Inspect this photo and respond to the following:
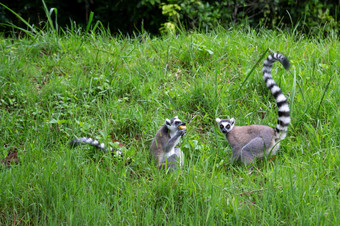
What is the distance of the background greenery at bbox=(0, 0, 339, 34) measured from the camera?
7797 millimetres

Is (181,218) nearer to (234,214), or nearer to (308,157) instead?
(234,214)

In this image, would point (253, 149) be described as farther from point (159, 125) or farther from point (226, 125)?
point (159, 125)

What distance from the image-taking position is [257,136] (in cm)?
397

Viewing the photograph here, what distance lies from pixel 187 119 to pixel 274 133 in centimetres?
105

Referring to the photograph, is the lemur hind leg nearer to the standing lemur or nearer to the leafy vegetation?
the leafy vegetation

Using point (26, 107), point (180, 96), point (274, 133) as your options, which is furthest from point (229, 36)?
point (26, 107)

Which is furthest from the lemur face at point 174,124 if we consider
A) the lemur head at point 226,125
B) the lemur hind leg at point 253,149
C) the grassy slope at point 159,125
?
the lemur hind leg at point 253,149

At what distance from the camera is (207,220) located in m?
3.06

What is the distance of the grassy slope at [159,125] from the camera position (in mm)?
3238

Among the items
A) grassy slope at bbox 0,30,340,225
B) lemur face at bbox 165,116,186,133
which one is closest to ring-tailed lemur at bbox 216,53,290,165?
grassy slope at bbox 0,30,340,225

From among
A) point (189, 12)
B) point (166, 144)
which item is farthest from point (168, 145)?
point (189, 12)

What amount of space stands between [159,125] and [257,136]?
108cm

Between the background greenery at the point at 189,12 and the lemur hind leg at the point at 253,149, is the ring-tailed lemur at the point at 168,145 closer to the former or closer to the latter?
the lemur hind leg at the point at 253,149

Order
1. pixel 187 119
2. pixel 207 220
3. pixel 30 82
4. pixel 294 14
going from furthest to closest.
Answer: pixel 294 14, pixel 30 82, pixel 187 119, pixel 207 220
